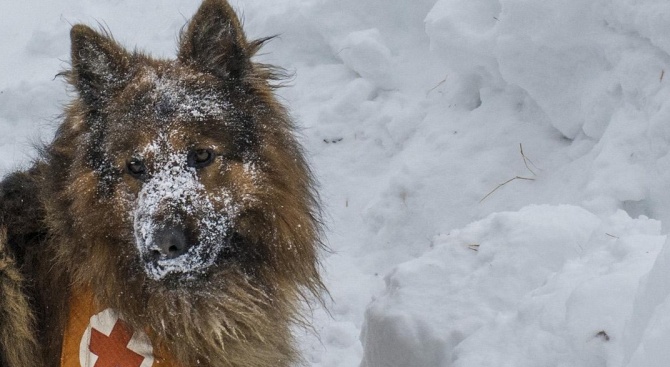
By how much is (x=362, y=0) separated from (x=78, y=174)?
3.84 meters

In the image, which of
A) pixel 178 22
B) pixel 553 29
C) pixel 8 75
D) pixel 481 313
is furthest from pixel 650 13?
pixel 8 75

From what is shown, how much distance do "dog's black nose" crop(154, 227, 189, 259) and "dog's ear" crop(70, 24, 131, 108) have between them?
761mm

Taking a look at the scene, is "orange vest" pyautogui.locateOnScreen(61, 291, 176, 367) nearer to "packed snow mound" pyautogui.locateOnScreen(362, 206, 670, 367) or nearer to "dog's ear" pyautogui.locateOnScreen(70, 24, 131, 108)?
"dog's ear" pyautogui.locateOnScreen(70, 24, 131, 108)

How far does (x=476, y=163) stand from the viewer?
5.06 m

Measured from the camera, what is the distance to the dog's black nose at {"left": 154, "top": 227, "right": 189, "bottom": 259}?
295 cm

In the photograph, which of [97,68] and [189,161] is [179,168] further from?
[97,68]

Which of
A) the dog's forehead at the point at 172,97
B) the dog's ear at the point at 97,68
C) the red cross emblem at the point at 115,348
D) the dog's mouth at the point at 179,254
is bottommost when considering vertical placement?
the red cross emblem at the point at 115,348

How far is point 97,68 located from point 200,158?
2.08ft

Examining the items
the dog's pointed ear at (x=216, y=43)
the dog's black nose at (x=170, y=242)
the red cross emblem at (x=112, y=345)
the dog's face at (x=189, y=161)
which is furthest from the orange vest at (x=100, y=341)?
the dog's pointed ear at (x=216, y=43)

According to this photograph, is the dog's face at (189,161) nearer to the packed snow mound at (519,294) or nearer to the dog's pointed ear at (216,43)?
the dog's pointed ear at (216,43)

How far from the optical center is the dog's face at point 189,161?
3086 mm

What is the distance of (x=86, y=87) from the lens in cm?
334

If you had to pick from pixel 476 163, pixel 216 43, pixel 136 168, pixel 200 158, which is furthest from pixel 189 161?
pixel 476 163

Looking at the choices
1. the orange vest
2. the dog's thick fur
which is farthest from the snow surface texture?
the orange vest
